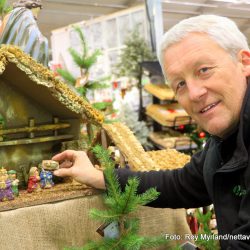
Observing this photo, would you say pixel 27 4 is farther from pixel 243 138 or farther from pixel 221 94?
pixel 243 138

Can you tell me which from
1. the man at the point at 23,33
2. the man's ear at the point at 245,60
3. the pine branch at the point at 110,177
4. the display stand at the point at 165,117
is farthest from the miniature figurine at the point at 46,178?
the display stand at the point at 165,117

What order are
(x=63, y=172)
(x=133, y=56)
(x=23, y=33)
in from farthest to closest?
(x=133, y=56) → (x=23, y=33) → (x=63, y=172)

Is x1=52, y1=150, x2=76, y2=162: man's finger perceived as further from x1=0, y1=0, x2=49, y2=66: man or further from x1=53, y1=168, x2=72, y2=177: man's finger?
x1=0, y1=0, x2=49, y2=66: man

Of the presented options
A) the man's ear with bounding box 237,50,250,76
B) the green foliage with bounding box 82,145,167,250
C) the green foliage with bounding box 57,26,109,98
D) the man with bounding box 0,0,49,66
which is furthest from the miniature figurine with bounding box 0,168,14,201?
the green foliage with bounding box 57,26,109,98

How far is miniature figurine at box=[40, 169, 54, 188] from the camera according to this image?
1.19 meters

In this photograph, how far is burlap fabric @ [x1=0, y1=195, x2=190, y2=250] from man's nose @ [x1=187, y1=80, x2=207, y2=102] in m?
0.43

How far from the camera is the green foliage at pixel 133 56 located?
377 centimetres

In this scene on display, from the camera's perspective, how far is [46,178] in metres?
1.20

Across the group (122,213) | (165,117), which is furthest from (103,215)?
(165,117)

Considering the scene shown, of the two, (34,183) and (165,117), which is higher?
(34,183)

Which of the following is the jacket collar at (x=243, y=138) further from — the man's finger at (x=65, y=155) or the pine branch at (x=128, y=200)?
the man's finger at (x=65, y=155)

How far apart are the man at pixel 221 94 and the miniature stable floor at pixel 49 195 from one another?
387 mm

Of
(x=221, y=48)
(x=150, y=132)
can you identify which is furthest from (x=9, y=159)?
(x=150, y=132)

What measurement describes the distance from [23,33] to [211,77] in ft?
2.25
